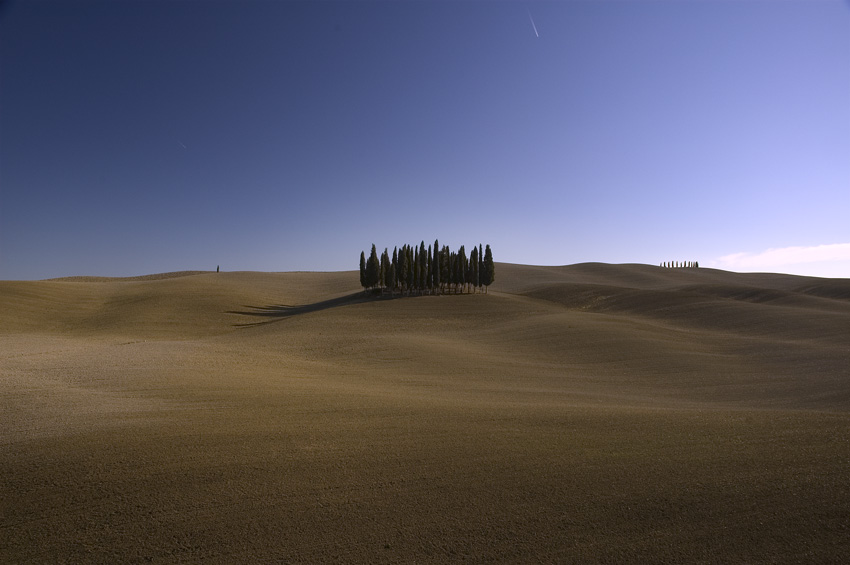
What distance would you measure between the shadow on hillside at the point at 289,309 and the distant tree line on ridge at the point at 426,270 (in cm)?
361

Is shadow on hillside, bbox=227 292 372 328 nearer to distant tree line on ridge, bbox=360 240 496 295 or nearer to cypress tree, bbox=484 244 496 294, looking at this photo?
distant tree line on ridge, bbox=360 240 496 295

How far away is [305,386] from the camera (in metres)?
14.0

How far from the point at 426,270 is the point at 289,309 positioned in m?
17.3

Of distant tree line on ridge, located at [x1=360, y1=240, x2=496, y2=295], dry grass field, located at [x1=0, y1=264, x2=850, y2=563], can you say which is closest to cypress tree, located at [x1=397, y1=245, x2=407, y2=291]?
distant tree line on ridge, located at [x1=360, y1=240, x2=496, y2=295]

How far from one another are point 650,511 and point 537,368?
15.0 metres

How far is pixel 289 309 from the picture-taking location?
54312mm

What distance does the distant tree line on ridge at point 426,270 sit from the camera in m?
59.1

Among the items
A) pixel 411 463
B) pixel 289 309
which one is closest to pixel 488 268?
pixel 289 309

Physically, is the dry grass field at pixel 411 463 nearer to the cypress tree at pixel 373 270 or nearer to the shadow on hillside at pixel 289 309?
the shadow on hillside at pixel 289 309

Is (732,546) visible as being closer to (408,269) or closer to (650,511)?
(650,511)

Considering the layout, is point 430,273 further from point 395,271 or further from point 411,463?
point 411,463

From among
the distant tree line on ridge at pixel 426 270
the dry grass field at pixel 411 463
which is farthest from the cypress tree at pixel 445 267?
the dry grass field at pixel 411 463

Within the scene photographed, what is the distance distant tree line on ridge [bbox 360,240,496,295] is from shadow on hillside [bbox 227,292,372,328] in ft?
11.8

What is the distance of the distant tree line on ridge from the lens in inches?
2325
